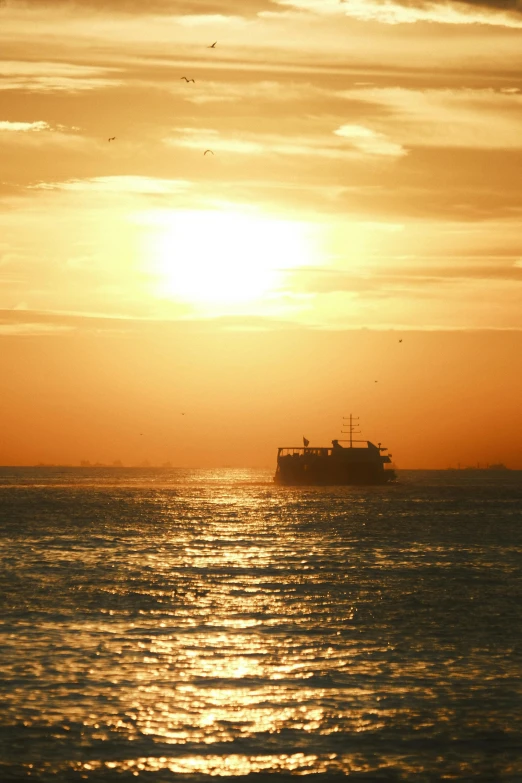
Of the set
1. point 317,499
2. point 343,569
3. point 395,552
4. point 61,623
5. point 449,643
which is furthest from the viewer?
point 317,499

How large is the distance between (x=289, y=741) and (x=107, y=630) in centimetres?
1599

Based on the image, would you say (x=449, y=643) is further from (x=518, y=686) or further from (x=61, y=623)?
(x=61, y=623)

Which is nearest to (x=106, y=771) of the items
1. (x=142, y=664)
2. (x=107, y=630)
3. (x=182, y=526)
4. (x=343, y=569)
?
(x=142, y=664)

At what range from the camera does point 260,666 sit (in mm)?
31484

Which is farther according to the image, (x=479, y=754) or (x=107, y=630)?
(x=107, y=630)

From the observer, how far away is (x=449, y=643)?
3638 cm

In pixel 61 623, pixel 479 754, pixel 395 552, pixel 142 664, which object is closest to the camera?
pixel 479 754

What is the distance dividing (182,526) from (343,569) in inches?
1667

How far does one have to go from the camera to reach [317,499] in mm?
163750

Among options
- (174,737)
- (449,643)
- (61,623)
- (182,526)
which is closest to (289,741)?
(174,737)

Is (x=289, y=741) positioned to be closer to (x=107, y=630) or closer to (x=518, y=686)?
(x=518, y=686)

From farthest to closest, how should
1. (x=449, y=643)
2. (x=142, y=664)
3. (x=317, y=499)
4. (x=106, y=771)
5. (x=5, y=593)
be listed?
(x=317, y=499)
(x=5, y=593)
(x=449, y=643)
(x=142, y=664)
(x=106, y=771)

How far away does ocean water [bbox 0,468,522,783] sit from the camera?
22547 mm

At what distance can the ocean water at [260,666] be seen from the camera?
2255cm
